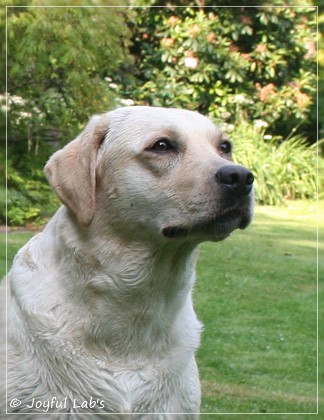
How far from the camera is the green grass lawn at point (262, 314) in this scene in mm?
5051

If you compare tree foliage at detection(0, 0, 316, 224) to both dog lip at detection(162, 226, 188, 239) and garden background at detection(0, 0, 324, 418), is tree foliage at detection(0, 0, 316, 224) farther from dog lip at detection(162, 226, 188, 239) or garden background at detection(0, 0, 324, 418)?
dog lip at detection(162, 226, 188, 239)

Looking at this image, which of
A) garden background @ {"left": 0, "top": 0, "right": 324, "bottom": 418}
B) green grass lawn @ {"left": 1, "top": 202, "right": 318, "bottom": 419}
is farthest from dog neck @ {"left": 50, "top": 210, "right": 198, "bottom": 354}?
green grass lawn @ {"left": 1, "top": 202, "right": 318, "bottom": 419}

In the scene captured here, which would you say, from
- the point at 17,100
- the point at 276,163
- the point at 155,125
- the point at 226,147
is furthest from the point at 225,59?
the point at 155,125

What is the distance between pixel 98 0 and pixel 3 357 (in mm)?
2560

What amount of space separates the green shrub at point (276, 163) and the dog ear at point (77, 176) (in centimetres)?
579

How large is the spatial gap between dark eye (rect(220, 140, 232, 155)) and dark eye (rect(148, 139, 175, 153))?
0.75ft

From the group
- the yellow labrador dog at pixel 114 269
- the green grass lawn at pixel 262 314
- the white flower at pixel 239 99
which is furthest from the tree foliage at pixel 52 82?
the yellow labrador dog at pixel 114 269

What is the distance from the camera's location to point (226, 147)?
3066 millimetres

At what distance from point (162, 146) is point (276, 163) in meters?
6.59

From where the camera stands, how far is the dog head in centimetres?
278

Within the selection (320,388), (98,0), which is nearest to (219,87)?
(98,0)

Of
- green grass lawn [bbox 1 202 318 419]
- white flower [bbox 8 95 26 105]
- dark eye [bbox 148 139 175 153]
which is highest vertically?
dark eye [bbox 148 139 175 153]

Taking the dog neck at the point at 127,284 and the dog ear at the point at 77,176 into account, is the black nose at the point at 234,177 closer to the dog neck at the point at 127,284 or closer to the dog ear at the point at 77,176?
the dog neck at the point at 127,284

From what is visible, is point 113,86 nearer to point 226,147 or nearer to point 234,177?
point 226,147
